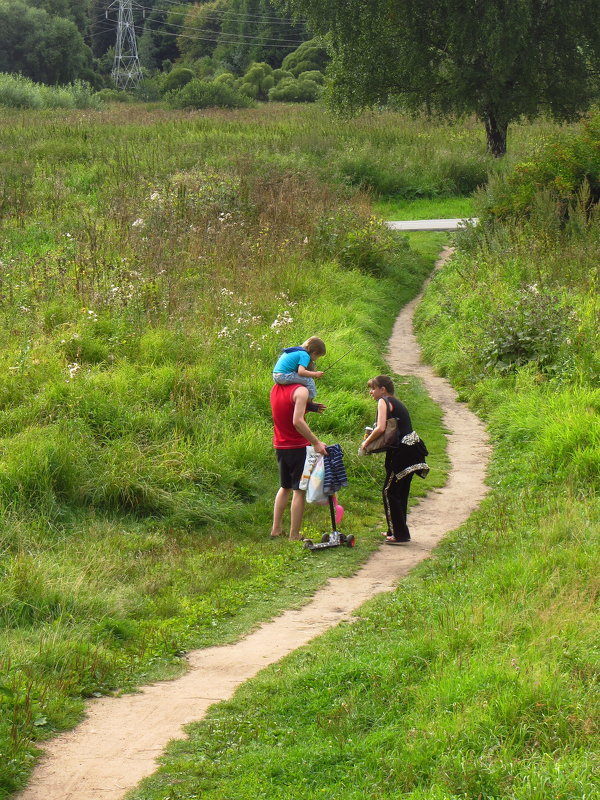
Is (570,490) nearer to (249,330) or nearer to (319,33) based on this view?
(249,330)

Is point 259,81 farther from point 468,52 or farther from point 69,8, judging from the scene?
point 468,52

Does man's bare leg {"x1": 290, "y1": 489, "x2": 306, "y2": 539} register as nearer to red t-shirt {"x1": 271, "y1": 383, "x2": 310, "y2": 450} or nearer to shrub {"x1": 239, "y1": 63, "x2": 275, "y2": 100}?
red t-shirt {"x1": 271, "y1": 383, "x2": 310, "y2": 450}

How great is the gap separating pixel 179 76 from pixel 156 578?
54886 mm

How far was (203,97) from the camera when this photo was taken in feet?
154

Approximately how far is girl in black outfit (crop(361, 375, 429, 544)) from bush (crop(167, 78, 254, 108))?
130ft

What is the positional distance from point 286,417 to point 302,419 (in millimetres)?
236

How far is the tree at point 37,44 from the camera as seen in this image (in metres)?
62.4

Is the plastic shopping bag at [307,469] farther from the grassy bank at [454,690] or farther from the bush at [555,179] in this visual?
the bush at [555,179]

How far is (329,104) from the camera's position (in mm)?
32625

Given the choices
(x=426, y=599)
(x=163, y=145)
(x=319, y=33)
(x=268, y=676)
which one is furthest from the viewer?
(x=319, y=33)

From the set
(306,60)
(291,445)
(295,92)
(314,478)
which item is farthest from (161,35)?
(314,478)

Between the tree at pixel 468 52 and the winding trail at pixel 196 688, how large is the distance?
21307mm

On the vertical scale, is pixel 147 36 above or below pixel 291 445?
above

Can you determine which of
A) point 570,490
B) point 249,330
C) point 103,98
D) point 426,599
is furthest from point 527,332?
point 103,98
